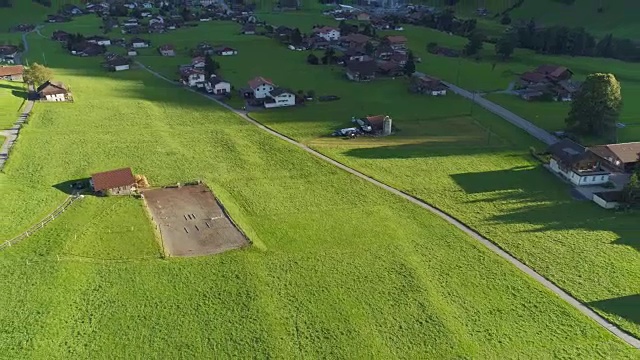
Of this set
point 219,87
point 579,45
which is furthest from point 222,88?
point 579,45

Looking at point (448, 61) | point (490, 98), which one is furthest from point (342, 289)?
point (448, 61)

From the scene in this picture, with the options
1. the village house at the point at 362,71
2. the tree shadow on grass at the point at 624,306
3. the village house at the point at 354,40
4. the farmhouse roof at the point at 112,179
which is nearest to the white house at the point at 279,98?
the village house at the point at 362,71

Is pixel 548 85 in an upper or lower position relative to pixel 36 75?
lower

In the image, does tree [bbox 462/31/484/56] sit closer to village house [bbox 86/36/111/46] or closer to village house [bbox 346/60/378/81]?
village house [bbox 346/60/378/81]

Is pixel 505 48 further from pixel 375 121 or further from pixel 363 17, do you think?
pixel 363 17

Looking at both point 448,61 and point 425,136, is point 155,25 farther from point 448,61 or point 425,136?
point 425,136
